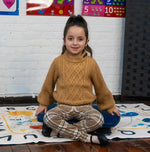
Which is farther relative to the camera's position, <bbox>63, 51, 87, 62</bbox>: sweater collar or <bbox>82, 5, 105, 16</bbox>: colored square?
<bbox>82, 5, 105, 16</bbox>: colored square

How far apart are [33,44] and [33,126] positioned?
3.82ft

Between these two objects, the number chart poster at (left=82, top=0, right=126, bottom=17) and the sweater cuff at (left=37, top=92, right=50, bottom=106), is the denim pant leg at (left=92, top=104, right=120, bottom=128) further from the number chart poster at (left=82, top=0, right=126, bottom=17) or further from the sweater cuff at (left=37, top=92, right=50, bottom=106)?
the number chart poster at (left=82, top=0, right=126, bottom=17)

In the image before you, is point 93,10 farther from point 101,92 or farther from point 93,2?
point 101,92

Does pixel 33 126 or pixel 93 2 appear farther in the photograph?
pixel 93 2

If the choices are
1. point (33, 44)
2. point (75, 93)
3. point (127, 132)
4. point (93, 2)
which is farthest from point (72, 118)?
point (93, 2)

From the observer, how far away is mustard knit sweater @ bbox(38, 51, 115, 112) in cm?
231

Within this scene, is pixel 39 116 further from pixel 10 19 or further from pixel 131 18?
pixel 131 18

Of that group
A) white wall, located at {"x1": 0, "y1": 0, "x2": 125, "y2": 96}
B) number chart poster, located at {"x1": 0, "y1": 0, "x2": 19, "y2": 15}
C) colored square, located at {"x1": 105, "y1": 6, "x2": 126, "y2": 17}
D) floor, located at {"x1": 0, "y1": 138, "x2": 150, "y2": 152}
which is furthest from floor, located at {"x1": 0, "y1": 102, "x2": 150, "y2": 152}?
colored square, located at {"x1": 105, "y1": 6, "x2": 126, "y2": 17}

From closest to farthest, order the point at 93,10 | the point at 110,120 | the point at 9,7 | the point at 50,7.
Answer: the point at 110,120 → the point at 9,7 → the point at 50,7 → the point at 93,10

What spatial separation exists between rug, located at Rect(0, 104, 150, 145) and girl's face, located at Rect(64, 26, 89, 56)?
0.63m

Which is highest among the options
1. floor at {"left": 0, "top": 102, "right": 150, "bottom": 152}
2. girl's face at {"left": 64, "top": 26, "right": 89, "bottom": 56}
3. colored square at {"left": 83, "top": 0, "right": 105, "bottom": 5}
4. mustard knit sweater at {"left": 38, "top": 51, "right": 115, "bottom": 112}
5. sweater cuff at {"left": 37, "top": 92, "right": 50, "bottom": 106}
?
colored square at {"left": 83, "top": 0, "right": 105, "bottom": 5}

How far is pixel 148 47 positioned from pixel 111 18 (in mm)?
518

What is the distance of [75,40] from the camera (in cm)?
231

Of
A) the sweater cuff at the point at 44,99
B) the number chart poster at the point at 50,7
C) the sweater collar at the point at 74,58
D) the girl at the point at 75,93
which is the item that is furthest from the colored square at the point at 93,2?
the sweater cuff at the point at 44,99
